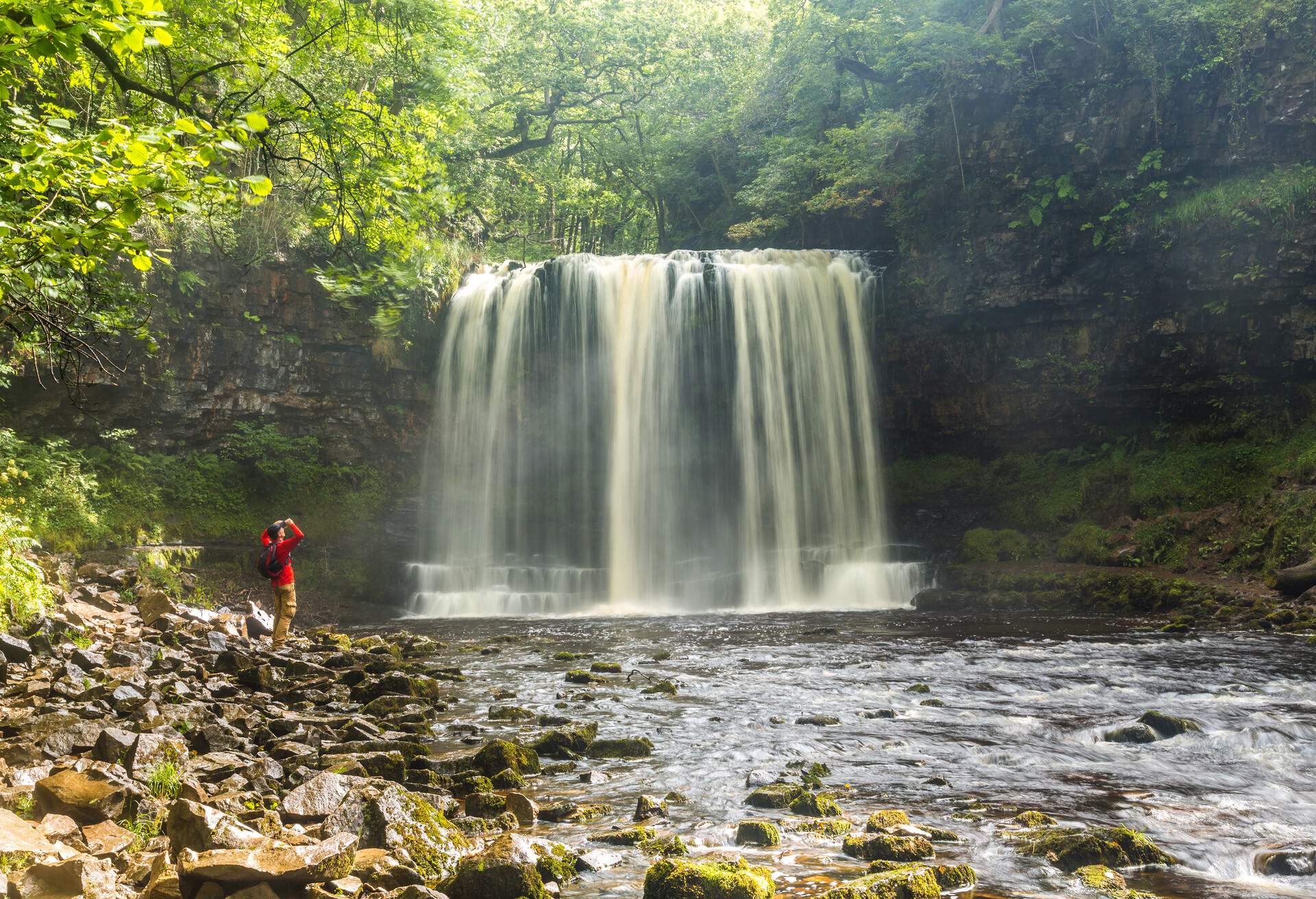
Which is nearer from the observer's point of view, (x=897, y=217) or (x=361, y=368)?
(x=361, y=368)

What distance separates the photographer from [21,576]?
390 inches

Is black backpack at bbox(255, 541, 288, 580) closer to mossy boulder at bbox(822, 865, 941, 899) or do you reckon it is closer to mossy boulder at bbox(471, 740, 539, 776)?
mossy boulder at bbox(471, 740, 539, 776)

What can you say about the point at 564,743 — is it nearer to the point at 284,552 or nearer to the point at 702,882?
the point at 702,882

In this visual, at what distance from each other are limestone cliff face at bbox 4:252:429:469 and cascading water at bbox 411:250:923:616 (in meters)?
1.40

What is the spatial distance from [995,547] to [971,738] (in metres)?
15.1

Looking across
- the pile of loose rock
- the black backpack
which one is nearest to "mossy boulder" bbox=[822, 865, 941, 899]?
the pile of loose rock

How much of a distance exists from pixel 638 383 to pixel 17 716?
1827 centimetres

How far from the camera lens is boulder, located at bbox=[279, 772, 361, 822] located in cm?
467

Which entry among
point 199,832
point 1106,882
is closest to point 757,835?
point 1106,882

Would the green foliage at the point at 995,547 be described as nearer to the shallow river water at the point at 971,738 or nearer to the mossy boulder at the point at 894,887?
the shallow river water at the point at 971,738

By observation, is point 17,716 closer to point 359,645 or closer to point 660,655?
point 359,645

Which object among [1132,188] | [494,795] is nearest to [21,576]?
[494,795]

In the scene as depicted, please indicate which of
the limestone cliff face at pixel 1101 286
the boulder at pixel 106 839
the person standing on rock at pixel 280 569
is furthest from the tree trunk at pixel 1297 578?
the boulder at pixel 106 839

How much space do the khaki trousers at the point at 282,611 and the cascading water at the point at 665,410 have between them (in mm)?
10134
